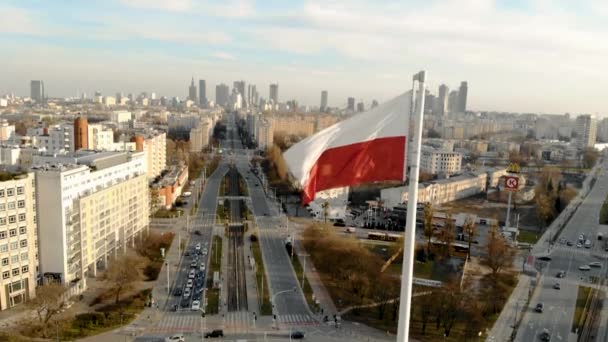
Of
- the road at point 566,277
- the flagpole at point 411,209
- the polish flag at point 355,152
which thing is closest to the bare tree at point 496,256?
the road at point 566,277

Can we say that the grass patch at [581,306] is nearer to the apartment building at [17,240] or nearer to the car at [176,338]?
the car at [176,338]

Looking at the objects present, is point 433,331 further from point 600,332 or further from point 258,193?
point 258,193

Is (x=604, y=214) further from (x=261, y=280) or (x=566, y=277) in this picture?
(x=261, y=280)

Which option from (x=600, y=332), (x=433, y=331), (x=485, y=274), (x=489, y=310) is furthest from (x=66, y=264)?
(x=600, y=332)

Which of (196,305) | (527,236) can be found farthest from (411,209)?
(527,236)

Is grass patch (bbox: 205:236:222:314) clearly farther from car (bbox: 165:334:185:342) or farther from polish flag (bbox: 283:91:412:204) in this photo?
polish flag (bbox: 283:91:412:204)

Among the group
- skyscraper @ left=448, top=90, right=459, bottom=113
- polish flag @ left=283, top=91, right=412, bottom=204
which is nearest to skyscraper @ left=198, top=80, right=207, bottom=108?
skyscraper @ left=448, top=90, right=459, bottom=113

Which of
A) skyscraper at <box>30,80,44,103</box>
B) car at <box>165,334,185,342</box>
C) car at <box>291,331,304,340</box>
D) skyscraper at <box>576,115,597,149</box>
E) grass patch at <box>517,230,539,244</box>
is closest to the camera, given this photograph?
car at <box>165,334,185,342</box>
